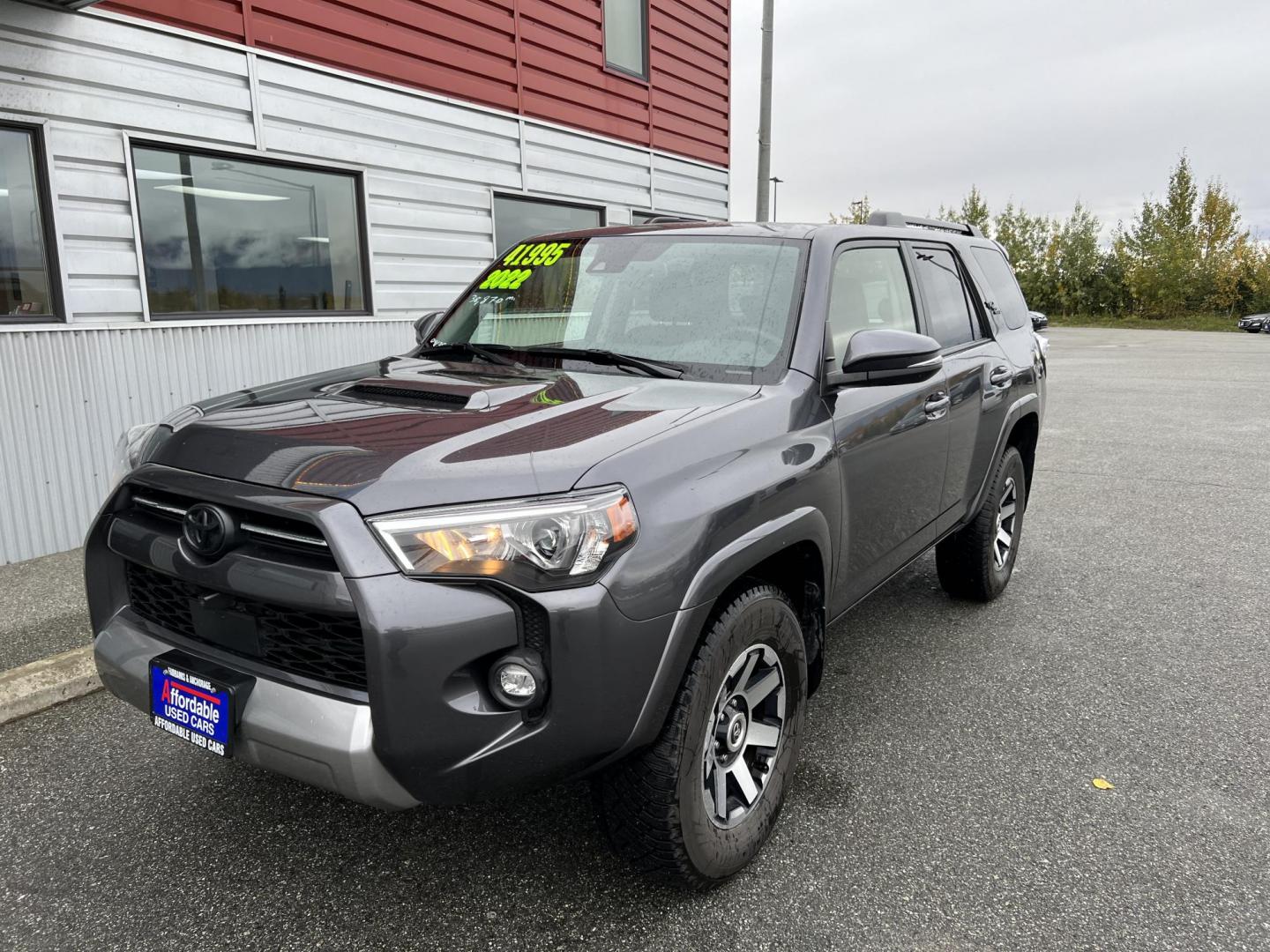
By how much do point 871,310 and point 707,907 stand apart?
2.11m

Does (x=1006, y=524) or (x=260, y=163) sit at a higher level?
(x=260, y=163)

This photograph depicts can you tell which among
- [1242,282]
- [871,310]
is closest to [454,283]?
[871,310]

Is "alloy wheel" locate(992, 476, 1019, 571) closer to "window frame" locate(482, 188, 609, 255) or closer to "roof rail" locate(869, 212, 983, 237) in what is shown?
"roof rail" locate(869, 212, 983, 237)

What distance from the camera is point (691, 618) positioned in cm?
205

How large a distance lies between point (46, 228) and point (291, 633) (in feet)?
14.6

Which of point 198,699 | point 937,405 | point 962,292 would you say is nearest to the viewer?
point 198,699

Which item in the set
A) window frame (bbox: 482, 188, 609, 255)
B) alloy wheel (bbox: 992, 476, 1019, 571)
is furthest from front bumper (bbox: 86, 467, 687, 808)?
window frame (bbox: 482, 188, 609, 255)

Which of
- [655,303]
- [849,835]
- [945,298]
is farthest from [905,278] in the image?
[849,835]

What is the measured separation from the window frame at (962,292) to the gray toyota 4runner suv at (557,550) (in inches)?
23.1

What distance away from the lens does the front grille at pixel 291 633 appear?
6.29 ft

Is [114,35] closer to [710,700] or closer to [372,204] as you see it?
[372,204]

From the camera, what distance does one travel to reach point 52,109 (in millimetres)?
5070

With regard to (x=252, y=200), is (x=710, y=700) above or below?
below

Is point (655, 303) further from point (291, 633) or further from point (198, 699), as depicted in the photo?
Result: point (198, 699)
